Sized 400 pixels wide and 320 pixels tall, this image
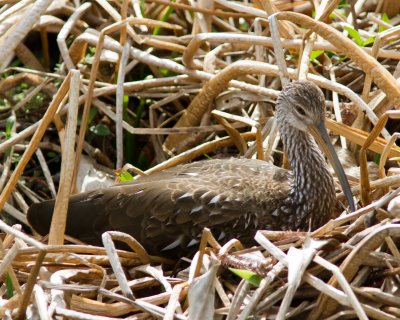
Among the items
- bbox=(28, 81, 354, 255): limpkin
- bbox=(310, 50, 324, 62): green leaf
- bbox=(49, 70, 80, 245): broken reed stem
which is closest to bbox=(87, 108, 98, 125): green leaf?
bbox=(28, 81, 354, 255): limpkin

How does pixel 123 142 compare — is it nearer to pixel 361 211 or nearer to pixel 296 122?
pixel 296 122

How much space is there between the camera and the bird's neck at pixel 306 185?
5.00m

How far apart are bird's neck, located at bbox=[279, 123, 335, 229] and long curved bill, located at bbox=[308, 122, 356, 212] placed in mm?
115

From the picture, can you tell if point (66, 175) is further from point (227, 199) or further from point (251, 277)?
point (251, 277)

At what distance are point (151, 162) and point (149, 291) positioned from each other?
1.77m

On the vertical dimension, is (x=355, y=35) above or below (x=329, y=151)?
above

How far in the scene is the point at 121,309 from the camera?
411 centimetres

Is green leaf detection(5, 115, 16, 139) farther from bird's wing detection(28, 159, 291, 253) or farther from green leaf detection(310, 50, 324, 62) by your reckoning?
green leaf detection(310, 50, 324, 62)

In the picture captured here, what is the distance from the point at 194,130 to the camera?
19.3 feet

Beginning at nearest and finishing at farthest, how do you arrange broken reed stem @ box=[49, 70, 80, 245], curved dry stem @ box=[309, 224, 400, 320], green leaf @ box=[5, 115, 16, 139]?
1. curved dry stem @ box=[309, 224, 400, 320]
2. broken reed stem @ box=[49, 70, 80, 245]
3. green leaf @ box=[5, 115, 16, 139]

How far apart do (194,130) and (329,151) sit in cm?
110

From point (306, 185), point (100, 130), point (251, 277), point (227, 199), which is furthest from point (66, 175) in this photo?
point (100, 130)

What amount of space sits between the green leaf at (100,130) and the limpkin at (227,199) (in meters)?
0.96

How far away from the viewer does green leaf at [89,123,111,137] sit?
6098 millimetres
